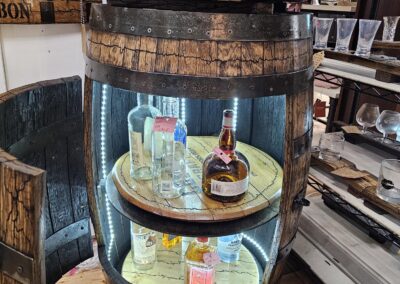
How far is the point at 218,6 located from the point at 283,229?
2.10 feet

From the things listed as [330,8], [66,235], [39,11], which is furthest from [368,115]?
[330,8]

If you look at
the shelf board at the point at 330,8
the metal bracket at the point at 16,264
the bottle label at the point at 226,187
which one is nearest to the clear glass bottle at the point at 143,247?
the bottle label at the point at 226,187

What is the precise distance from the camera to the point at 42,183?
683mm

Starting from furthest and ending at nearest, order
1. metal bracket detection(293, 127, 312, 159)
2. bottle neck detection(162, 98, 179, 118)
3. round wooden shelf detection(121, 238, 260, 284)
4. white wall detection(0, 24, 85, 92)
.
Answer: white wall detection(0, 24, 85, 92) < bottle neck detection(162, 98, 179, 118) < round wooden shelf detection(121, 238, 260, 284) < metal bracket detection(293, 127, 312, 159)

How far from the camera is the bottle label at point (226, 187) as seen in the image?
3.49ft

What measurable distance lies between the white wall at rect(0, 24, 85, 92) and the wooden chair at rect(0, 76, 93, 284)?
1.73 feet

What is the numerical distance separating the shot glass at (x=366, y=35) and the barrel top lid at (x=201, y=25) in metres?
0.62

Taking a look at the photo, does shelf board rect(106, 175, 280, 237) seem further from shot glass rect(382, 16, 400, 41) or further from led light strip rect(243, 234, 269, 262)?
shot glass rect(382, 16, 400, 41)

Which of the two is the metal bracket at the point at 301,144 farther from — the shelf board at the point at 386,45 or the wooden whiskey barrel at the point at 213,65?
the shelf board at the point at 386,45

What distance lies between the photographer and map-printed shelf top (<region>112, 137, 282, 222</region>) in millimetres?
1031

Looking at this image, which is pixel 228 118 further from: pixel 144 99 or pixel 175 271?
pixel 175 271

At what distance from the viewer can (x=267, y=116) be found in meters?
1.37

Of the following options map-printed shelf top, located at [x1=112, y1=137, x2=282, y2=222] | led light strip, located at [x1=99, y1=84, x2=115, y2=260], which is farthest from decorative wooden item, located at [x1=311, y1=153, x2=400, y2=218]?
led light strip, located at [x1=99, y1=84, x2=115, y2=260]

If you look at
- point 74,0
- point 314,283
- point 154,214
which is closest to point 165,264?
point 154,214
